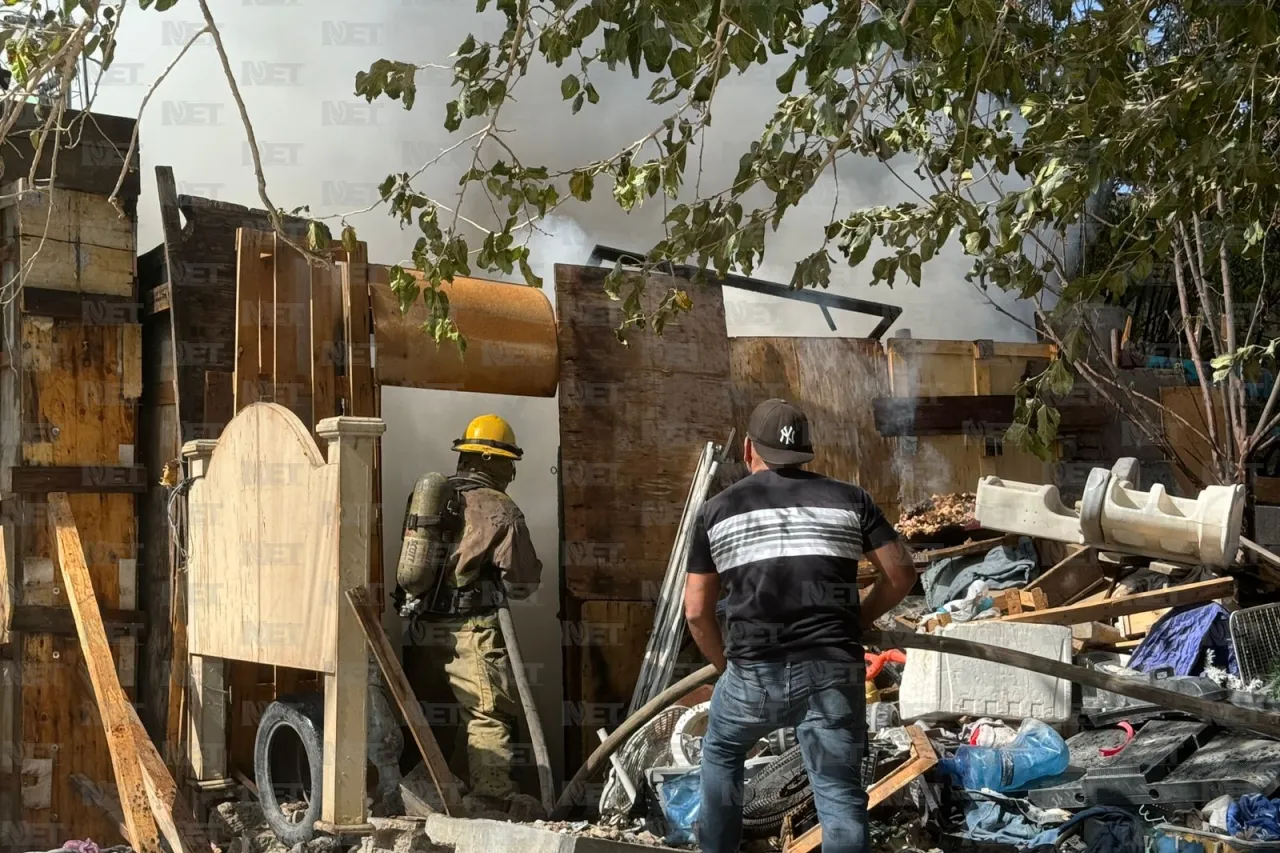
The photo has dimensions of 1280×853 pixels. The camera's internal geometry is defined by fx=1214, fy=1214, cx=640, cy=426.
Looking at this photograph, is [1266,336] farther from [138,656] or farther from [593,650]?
[138,656]

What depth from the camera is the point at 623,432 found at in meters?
8.45

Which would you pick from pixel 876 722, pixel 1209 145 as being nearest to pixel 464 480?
pixel 876 722

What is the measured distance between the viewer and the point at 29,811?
7109mm

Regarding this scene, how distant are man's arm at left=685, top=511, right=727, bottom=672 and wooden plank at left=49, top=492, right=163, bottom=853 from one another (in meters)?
3.30

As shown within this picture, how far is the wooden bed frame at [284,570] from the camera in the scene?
5.23m

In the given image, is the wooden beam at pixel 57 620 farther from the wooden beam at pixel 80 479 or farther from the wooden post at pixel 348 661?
the wooden post at pixel 348 661

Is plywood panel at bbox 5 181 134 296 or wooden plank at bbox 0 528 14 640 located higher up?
plywood panel at bbox 5 181 134 296

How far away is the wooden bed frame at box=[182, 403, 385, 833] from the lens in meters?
5.23

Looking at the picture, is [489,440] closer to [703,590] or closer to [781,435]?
[703,590]

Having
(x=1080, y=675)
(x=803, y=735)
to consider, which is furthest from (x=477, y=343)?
(x=1080, y=675)

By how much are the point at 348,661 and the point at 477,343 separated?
3.28m

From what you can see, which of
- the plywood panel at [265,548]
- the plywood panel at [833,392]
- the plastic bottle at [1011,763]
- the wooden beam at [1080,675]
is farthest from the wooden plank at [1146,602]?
the plywood panel at [265,548]

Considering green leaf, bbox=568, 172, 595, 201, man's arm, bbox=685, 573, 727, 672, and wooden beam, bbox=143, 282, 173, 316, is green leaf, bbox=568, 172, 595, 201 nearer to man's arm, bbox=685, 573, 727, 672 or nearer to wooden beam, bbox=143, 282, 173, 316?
man's arm, bbox=685, 573, 727, 672

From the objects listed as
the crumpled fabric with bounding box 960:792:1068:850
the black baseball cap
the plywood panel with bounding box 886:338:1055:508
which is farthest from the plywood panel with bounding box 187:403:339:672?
the plywood panel with bounding box 886:338:1055:508
